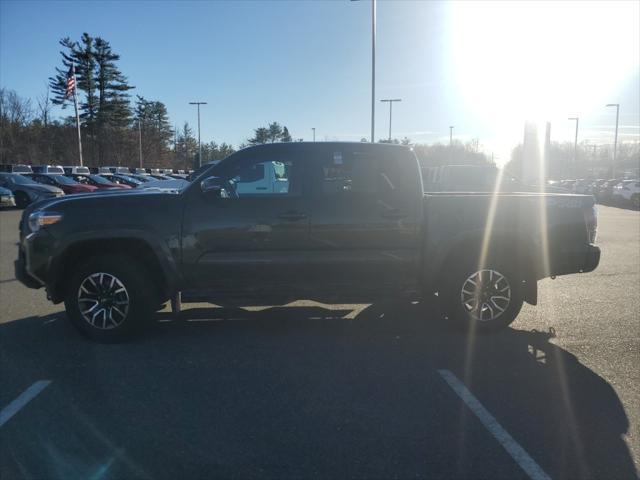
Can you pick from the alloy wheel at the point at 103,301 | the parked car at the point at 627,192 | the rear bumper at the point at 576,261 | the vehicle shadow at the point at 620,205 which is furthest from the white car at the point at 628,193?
Answer: the alloy wheel at the point at 103,301

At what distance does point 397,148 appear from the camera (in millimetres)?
5383

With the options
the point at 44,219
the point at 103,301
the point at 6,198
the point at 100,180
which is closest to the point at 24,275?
the point at 44,219

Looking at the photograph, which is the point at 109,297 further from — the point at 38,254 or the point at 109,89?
the point at 109,89

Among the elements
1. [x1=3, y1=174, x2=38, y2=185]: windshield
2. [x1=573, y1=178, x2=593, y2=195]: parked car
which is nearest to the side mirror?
[x1=3, y1=174, x2=38, y2=185]: windshield

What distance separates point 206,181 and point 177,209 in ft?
1.30

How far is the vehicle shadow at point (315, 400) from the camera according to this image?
304cm

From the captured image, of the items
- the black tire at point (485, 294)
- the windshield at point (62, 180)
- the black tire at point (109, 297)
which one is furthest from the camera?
the windshield at point (62, 180)

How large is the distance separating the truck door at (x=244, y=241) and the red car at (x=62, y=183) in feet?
74.2

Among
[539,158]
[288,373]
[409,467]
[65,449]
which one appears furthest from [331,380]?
[539,158]

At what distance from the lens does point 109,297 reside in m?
5.02

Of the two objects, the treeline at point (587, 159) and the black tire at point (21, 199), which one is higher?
the treeline at point (587, 159)

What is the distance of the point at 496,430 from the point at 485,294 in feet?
6.96

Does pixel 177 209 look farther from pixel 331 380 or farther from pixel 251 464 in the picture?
pixel 251 464

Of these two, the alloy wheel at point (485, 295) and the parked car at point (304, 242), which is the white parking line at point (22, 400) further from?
the alloy wheel at point (485, 295)
